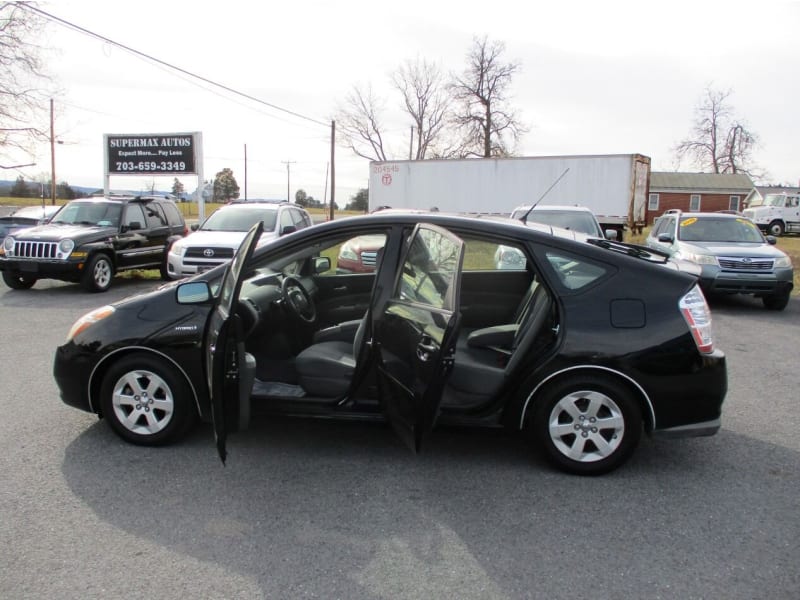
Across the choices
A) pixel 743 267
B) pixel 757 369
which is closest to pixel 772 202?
pixel 743 267

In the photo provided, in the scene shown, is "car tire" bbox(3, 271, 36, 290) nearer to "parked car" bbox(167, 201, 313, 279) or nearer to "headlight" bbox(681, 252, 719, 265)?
"parked car" bbox(167, 201, 313, 279)

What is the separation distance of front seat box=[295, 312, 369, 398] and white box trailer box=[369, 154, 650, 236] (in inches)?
754

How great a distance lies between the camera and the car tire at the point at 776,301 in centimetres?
1029

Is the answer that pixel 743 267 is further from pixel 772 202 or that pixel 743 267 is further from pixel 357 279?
pixel 772 202

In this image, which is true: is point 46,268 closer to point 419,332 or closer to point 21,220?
point 21,220

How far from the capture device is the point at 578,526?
3.25 m

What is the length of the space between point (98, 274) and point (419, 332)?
997 cm

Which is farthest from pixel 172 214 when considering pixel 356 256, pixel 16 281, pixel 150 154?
pixel 356 256

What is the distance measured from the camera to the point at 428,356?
10.7ft

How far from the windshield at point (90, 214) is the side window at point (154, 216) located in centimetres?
71

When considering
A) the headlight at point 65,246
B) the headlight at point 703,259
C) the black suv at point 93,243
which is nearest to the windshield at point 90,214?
the black suv at point 93,243

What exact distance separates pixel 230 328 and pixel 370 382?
95 centimetres

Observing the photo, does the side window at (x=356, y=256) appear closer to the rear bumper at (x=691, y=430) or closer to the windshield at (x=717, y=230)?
the rear bumper at (x=691, y=430)

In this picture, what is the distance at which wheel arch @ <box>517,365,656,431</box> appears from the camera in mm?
3686
